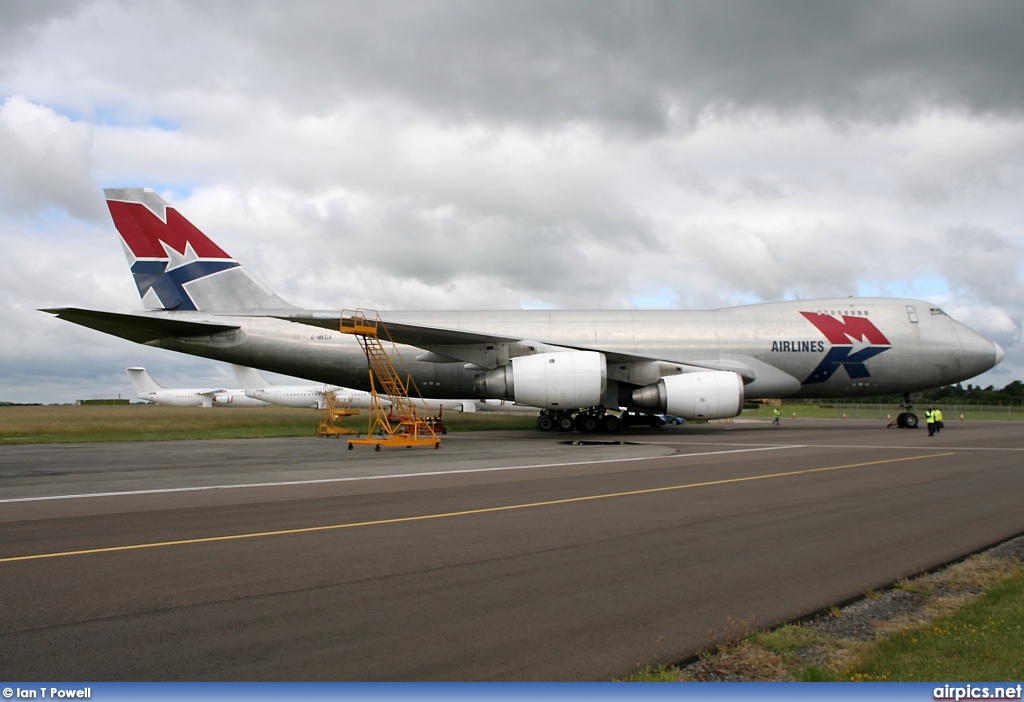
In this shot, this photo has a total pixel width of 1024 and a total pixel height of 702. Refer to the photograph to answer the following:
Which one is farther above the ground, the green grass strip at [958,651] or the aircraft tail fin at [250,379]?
the aircraft tail fin at [250,379]

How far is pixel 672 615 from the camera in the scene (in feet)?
14.1

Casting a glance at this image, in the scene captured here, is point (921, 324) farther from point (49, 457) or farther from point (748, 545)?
point (49, 457)

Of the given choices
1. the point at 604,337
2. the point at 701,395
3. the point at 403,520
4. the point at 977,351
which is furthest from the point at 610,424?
the point at 403,520

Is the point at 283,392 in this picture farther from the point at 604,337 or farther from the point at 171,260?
the point at 604,337

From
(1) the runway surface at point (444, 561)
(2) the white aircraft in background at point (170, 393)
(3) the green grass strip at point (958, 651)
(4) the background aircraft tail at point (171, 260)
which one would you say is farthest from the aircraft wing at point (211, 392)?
(3) the green grass strip at point (958, 651)

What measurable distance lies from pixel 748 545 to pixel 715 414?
15577mm

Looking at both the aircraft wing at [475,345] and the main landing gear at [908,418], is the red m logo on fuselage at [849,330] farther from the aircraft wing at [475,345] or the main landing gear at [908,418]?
the main landing gear at [908,418]

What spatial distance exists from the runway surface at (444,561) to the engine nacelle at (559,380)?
812cm

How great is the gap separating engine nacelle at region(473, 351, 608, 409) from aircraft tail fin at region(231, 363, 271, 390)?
45.2m

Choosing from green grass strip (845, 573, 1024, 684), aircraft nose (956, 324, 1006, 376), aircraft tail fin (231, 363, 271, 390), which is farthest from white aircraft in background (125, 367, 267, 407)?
green grass strip (845, 573, 1024, 684)

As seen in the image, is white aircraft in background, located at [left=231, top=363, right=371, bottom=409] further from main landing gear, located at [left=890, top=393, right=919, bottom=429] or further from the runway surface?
the runway surface

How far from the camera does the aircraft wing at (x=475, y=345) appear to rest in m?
20.4

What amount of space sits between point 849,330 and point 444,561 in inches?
898

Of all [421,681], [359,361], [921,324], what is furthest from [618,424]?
[421,681]
